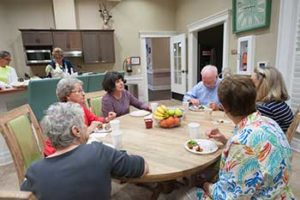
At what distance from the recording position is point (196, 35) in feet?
17.5

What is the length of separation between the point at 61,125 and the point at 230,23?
3.73m

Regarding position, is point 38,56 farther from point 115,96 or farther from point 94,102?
point 115,96

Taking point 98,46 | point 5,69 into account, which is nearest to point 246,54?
point 98,46

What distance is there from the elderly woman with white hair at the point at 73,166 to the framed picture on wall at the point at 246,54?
9.68 ft

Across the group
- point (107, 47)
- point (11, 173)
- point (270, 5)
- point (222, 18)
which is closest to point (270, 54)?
point (270, 5)

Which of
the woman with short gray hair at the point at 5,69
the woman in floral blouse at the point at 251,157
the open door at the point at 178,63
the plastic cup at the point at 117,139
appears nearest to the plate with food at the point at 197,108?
the plastic cup at the point at 117,139

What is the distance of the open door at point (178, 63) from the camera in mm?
5670

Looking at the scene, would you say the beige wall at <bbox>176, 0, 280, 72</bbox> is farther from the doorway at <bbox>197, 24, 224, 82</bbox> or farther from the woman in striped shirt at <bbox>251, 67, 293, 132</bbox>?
the woman in striped shirt at <bbox>251, 67, 293, 132</bbox>

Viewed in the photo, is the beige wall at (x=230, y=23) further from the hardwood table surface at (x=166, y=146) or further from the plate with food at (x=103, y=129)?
the plate with food at (x=103, y=129)

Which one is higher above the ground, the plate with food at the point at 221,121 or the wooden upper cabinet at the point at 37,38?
the wooden upper cabinet at the point at 37,38

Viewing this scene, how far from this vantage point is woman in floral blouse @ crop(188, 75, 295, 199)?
2.78 ft

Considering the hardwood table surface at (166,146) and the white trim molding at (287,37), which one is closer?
the hardwood table surface at (166,146)

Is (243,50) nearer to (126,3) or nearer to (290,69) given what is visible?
(290,69)

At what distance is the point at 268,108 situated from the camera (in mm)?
1548
